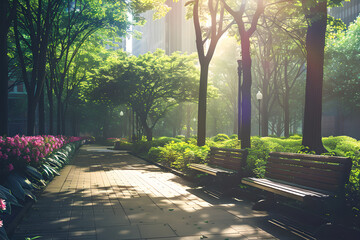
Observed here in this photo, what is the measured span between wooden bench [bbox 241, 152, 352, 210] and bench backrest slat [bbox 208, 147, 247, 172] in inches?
56.2

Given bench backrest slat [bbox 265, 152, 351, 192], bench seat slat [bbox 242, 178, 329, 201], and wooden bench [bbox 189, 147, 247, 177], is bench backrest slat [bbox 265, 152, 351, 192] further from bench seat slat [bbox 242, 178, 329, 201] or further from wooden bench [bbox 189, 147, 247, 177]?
wooden bench [bbox 189, 147, 247, 177]

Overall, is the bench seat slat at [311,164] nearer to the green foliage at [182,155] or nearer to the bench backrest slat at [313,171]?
the bench backrest slat at [313,171]

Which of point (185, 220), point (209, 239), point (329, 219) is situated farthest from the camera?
point (185, 220)

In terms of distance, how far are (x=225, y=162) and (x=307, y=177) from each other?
3.80m

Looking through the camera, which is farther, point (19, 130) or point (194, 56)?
point (19, 130)

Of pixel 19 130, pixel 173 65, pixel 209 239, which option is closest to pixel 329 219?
pixel 209 239

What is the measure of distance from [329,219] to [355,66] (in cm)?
3263

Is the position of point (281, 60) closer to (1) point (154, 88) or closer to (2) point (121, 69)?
(1) point (154, 88)

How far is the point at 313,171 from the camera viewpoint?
5848 millimetres

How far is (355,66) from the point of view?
1342 inches

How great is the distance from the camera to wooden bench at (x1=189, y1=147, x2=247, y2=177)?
8648mm

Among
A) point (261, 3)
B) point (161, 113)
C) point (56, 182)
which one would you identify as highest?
point (261, 3)

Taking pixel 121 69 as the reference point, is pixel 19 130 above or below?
below

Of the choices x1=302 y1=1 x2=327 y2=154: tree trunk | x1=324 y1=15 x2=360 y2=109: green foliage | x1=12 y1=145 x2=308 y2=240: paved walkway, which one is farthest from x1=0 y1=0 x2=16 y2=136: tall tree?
x1=324 y1=15 x2=360 y2=109: green foliage
